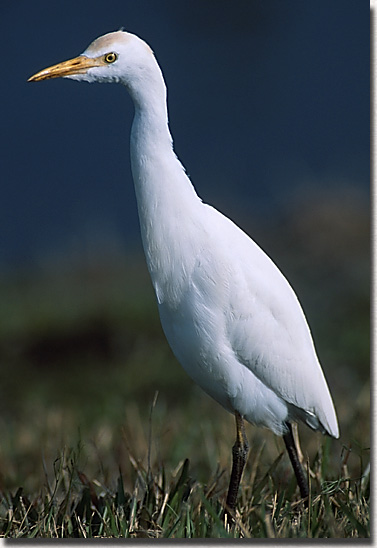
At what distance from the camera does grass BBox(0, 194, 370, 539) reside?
1761mm

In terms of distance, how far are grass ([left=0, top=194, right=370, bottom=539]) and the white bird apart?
0.19 metres

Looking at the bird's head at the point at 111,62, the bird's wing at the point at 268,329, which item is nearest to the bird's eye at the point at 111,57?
the bird's head at the point at 111,62

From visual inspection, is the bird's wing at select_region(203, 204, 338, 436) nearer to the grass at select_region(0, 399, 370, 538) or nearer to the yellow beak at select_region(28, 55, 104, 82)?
the grass at select_region(0, 399, 370, 538)

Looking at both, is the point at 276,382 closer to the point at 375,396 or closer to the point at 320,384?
the point at 320,384

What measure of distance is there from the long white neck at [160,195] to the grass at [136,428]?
0.37 m

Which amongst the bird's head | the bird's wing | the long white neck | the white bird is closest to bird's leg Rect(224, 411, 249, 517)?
the white bird

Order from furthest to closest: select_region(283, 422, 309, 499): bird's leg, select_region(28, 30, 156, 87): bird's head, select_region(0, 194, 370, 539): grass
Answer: select_region(283, 422, 309, 499): bird's leg, select_region(0, 194, 370, 539): grass, select_region(28, 30, 156, 87): bird's head

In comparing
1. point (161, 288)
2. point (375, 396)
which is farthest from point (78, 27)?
point (375, 396)

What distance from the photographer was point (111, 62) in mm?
1631

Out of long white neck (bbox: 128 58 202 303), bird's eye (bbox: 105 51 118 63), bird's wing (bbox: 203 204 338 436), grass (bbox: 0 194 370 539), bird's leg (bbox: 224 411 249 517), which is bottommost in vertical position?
grass (bbox: 0 194 370 539)

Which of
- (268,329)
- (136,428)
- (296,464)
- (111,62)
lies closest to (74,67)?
(111,62)

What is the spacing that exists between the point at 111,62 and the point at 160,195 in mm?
305

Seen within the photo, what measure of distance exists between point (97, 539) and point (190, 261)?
62 centimetres

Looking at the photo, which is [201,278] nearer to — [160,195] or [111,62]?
[160,195]
